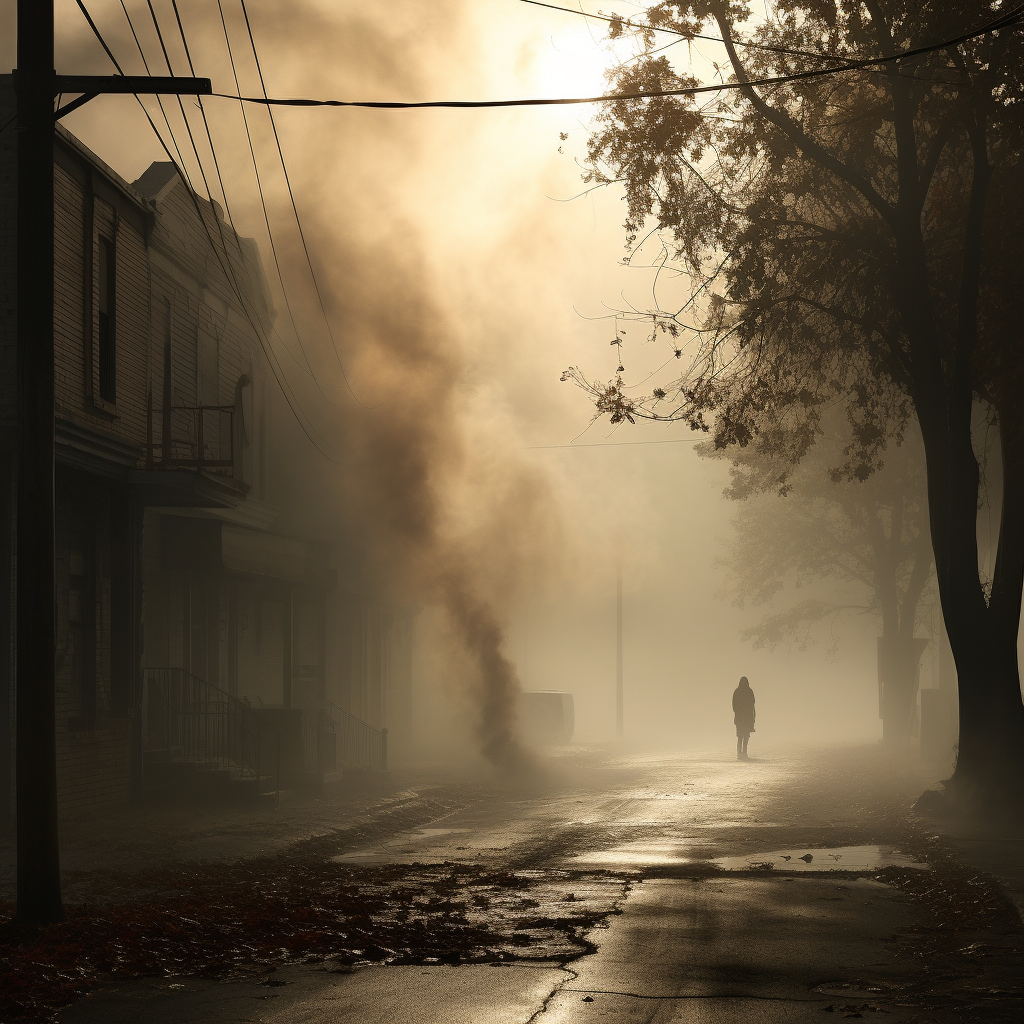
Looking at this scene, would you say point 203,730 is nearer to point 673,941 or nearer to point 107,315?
point 107,315

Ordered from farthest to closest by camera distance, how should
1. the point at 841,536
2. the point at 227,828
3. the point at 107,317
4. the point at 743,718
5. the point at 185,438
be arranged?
the point at 841,536
the point at 743,718
the point at 185,438
the point at 107,317
the point at 227,828

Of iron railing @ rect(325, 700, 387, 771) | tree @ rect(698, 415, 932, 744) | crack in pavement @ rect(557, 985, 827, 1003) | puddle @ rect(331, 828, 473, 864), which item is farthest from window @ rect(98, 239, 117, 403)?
tree @ rect(698, 415, 932, 744)

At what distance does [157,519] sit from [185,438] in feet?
5.04

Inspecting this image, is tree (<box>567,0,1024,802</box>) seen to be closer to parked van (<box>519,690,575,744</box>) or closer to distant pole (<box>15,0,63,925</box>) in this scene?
distant pole (<box>15,0,63,925</box>)

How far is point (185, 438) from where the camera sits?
1991 cm

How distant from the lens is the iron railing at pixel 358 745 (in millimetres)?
24188

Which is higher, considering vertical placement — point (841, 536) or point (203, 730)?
point (841, 536)

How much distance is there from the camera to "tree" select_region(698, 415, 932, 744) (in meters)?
32.4

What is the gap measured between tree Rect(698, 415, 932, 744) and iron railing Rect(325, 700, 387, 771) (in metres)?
9.79

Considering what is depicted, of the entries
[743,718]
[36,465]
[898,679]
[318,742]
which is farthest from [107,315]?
[898,679]

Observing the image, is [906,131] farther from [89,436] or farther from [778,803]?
[89,436]

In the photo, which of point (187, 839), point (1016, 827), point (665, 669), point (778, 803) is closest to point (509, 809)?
point (778, 803)

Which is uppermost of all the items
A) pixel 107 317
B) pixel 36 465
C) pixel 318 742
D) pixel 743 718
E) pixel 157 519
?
pixel 107 317

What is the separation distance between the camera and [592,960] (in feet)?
23.8
